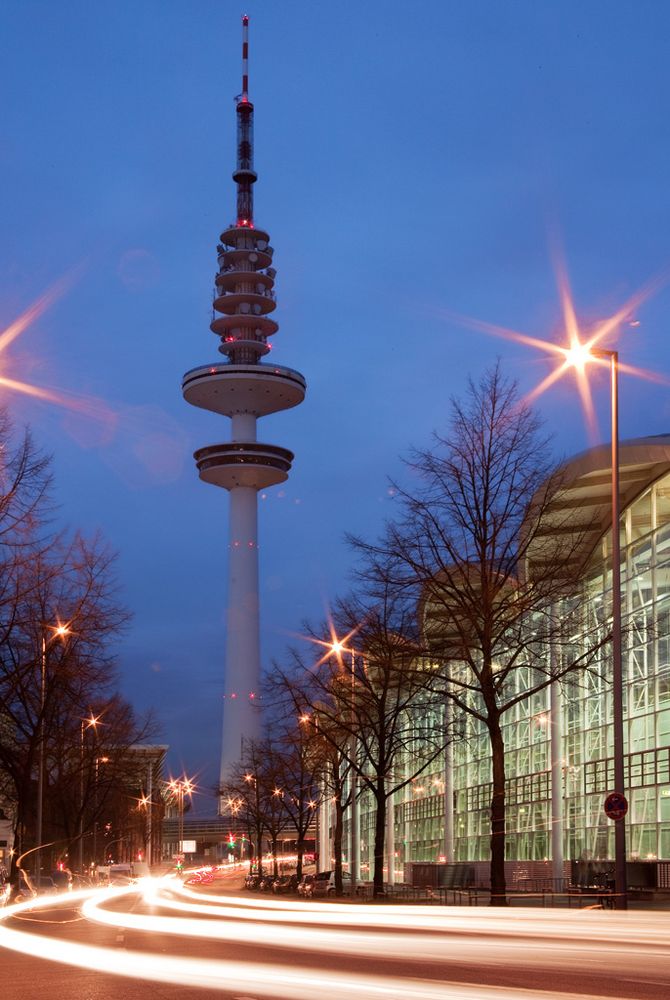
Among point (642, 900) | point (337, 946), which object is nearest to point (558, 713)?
point (642, 900)

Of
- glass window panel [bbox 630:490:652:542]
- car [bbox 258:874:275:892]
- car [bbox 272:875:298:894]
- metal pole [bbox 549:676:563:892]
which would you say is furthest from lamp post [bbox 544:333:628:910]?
car [bbox 258:874:275:892]

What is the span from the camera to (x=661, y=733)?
1752 inches

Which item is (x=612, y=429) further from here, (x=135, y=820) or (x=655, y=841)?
(x=135, y=820)

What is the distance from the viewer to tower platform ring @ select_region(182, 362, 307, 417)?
16862 centimetres

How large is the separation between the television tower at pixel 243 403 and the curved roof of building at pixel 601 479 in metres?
118

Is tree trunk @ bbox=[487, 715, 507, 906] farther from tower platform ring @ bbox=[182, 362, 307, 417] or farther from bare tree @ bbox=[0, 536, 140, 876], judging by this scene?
tower platform ring @ bbox=[182, 362, 307, 417]

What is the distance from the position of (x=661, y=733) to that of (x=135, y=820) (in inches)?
3531

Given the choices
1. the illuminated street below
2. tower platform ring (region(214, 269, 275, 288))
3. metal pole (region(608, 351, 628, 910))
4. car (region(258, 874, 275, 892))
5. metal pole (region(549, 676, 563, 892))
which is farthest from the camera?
tower platform ring (region(214, 269, 275, 288))

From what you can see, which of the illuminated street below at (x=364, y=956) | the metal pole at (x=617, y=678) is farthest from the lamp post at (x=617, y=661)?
the illuminated street below at (x=364, y=956)

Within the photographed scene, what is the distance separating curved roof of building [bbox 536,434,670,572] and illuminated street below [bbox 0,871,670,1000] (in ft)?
61.1

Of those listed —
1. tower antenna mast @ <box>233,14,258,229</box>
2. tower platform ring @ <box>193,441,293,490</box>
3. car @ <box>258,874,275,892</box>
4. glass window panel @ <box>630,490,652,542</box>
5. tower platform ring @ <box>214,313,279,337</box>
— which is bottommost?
car @ <box>258,874,275,892</box>

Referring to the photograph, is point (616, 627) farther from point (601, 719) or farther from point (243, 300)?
point (243, 300)

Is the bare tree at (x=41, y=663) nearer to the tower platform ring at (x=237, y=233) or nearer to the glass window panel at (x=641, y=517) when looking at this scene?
the glass window panel at (x=641, y=517)

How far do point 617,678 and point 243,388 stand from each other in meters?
145
